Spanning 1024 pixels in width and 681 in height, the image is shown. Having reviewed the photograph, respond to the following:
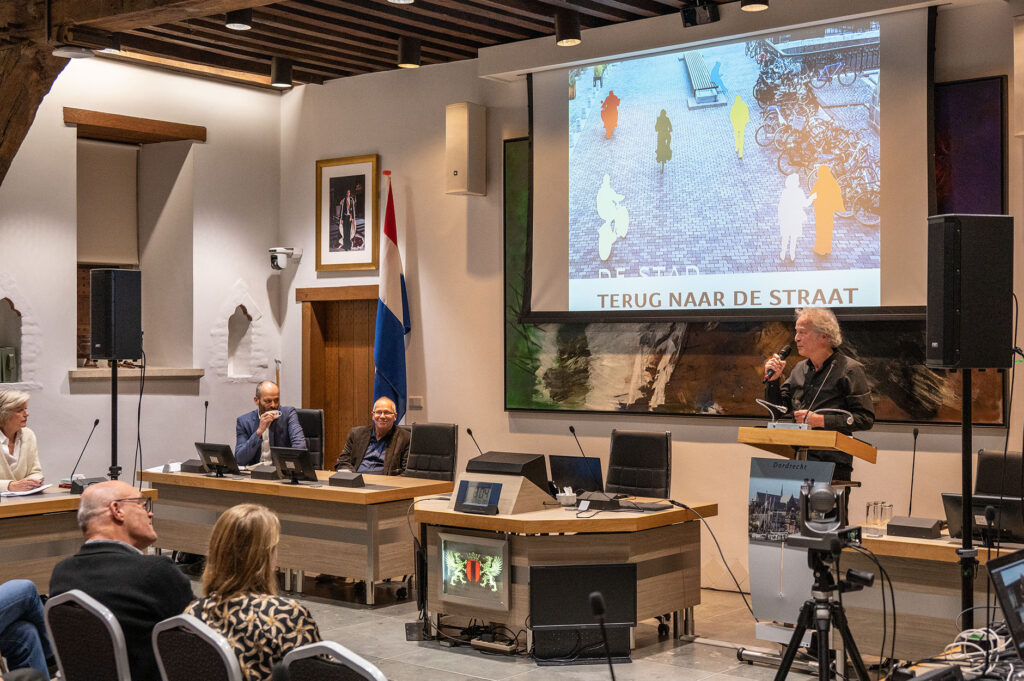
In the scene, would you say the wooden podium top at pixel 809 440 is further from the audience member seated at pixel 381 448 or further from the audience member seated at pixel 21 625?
the audience member seated at pixel 381 448

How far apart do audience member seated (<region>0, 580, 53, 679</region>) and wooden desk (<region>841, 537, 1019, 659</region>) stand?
134 inches

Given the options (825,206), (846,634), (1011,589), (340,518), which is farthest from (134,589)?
(825,206)

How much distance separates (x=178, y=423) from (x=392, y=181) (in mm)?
2681

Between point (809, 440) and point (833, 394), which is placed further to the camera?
point (833, 394)

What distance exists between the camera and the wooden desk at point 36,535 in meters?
5.89

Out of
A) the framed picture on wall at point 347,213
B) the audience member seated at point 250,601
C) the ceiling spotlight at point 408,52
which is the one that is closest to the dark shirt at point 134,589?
the audience member seated at point 250,601

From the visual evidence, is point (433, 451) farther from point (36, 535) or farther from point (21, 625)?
point (21, 625)

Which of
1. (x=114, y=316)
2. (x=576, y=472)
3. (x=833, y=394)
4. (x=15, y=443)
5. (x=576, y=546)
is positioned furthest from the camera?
(x=576, y=472)

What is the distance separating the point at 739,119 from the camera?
7168mm

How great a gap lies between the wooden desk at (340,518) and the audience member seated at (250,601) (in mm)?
3349

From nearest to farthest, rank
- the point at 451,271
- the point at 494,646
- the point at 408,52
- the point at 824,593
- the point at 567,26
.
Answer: the point at 824,593 < the point at 494,646 < the point at 567,26 < the point at 408,52 < the point at 451,271

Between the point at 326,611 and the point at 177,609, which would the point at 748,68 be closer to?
the point at 326,611

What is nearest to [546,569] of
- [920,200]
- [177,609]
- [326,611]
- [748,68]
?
[326,611]

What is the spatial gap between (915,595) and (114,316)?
4691mm
